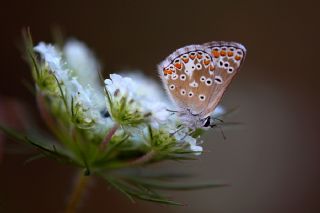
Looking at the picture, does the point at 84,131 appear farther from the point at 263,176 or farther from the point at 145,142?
the point at 263,176

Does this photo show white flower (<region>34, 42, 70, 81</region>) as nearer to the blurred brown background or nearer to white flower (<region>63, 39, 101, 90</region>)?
white flower (<region>63, 39, 101, 90</region>)

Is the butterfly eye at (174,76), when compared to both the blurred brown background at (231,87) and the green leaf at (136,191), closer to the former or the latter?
the green leaf at (136,191)

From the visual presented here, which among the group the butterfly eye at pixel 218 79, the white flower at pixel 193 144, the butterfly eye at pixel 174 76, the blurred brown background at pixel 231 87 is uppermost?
the butterfly eye at pixel 174 76

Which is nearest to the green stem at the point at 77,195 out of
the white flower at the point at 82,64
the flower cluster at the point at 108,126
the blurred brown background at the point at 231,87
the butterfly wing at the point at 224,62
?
the flower cluster at the point at 108,126

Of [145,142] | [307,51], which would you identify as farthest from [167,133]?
[307,51]

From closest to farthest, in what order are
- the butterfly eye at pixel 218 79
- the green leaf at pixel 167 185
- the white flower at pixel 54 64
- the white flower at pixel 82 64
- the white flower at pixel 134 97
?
the white flower at pixel 134 97, the white flower at pixel 54 64, the butterfly eye at pixel 218 79, the green leaf at pixel 167 185, the white flower at pixel 82 64

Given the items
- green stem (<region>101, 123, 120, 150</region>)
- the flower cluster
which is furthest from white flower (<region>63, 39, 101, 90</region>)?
green stem (<region>101, 123, 120, 150</region>)

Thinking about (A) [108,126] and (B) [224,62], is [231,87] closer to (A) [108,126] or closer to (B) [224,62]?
(B) [224,62]
